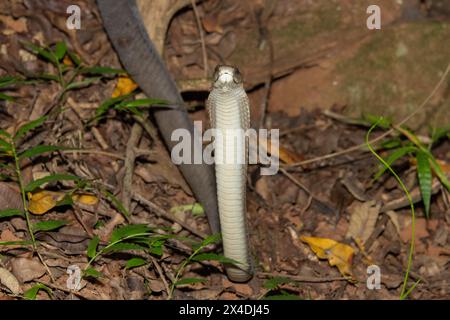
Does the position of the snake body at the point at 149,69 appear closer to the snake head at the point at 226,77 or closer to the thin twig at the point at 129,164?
the thin twig at the point at 129,164

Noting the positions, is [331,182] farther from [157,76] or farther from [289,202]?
[157,76]

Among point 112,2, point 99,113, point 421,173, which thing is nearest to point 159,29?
point 112,2

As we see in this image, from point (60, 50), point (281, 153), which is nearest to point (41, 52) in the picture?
point (60, 50)

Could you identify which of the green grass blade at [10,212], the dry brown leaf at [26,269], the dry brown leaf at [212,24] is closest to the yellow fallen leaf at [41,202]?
the green grass blade at [10,212]

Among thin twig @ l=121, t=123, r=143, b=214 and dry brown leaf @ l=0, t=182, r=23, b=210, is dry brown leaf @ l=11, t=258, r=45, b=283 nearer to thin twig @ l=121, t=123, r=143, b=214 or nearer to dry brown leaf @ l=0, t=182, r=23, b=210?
dry brown leaf @ l=0, t=182, r=23, b=210

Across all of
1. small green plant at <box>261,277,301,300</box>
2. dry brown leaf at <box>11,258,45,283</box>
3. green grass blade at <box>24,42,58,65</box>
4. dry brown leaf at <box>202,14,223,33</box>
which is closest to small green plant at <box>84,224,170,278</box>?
dry brown leaf at <box>11,258,45,283</box>
